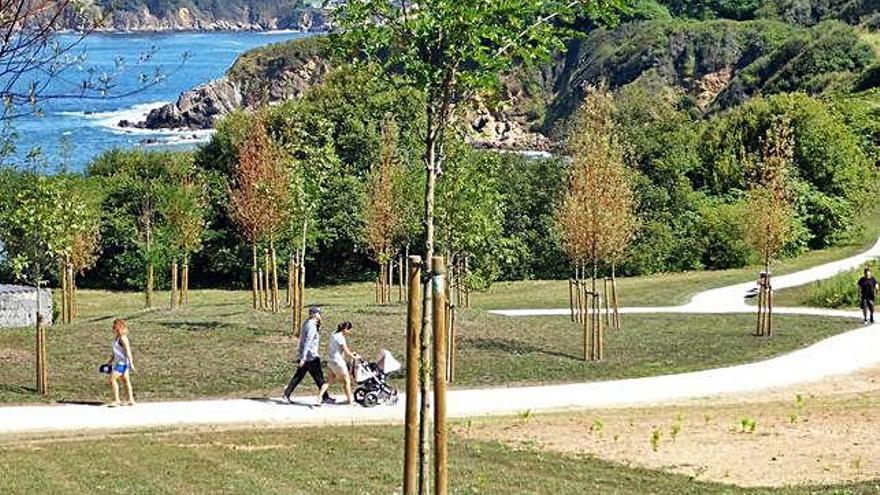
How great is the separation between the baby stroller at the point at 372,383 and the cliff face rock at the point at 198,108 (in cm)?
11786

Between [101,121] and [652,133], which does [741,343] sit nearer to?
[652,133]

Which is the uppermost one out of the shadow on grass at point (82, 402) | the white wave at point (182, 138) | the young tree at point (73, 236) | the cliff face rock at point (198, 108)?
the cliff face rock at point (198, 108)

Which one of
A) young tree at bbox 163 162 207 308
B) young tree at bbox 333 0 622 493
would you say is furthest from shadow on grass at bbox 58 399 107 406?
young tree at bbox 163 162 207 308

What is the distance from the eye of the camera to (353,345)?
2911cm

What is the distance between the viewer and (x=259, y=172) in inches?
1385

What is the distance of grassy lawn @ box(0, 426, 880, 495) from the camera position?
52.7 ft

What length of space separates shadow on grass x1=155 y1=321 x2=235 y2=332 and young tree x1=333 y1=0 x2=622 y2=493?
15.8 m

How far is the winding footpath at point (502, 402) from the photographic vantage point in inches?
851

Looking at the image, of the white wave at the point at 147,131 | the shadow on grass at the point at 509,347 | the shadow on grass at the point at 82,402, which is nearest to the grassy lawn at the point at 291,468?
the shadow on grass at the point at 82,402

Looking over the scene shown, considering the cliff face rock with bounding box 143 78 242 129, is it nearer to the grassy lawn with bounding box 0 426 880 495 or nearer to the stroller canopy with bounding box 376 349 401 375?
the stroller canopy with bounding box 376 349 401 375

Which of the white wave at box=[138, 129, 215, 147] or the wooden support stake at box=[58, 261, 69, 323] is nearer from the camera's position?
the wooden support stake at box=[58, 261, 69, 323]

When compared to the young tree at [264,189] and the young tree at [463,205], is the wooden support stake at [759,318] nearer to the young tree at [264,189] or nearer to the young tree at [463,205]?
the young tree at [463,205]

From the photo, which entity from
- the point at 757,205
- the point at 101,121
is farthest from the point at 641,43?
the point at 757,205

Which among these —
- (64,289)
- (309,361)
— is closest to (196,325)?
(64,289)
